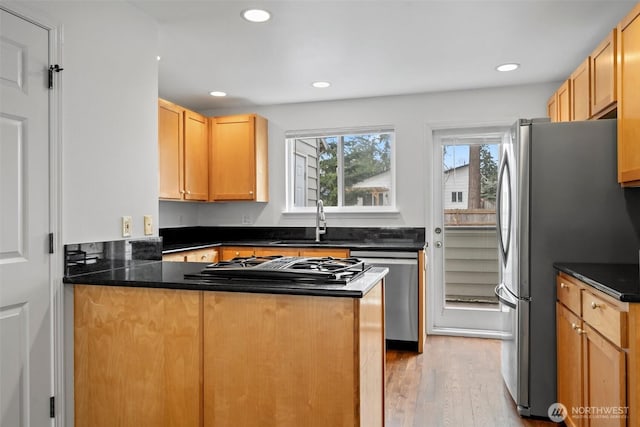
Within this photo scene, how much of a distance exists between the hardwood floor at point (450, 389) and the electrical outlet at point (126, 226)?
1.80 metres

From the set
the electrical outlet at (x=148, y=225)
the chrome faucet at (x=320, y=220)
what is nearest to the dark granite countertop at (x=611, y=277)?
the electrical outlet at (x=148, y=225)

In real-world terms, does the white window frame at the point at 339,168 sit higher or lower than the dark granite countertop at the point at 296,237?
higher

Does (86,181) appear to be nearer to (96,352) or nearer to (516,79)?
(96,352)

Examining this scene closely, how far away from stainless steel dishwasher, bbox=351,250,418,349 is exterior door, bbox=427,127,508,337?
1.95 ft

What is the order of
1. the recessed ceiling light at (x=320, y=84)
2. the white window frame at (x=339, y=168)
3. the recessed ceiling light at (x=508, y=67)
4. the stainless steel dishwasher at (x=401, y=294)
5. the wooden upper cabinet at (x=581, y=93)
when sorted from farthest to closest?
the white window frame at (x=339, y=168), the recessed ceiling light at (x=320, y=84), the stainless steel dishwasher at (x=401, y=294), the recessed ceiling light at (x=508, y=67), the wooden upper cabinet at (x=581, y=93)

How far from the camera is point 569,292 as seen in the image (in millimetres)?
2281

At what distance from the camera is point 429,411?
2.65 metres

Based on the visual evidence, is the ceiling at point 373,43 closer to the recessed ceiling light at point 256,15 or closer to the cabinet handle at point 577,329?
the recessed ceiling light at point 256,15

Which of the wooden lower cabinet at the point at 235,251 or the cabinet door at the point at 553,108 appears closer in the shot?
the cabinet door at the point at 553,108

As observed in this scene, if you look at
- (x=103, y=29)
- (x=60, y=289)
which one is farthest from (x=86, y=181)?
(x=103, y=29)

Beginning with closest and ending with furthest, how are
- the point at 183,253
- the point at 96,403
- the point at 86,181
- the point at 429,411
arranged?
the point at 96,403
the point at 86,181
the point at 429,411
the point at 183,253

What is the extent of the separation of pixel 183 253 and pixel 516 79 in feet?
10.6

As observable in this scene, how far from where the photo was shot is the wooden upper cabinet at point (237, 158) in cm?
453

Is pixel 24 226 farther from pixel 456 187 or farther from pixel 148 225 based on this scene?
pixel 456 187
